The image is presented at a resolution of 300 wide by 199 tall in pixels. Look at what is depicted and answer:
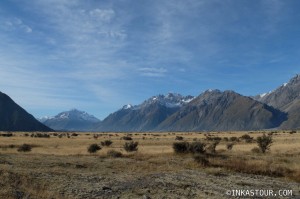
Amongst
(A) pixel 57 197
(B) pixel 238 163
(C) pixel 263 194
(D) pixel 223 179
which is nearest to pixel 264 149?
(B) pixel 238 163

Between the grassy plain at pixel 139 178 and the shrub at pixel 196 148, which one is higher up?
the shrub at pixel 196 148

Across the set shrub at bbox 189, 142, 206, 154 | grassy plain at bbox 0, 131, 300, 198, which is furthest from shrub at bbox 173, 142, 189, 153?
grassy plain at bbox 0, 131, 300, 198

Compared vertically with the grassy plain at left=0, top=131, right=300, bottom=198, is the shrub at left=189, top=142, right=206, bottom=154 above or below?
above

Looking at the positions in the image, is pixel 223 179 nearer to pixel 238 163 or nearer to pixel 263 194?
pixel 263 194

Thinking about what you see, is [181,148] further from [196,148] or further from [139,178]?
[139,178]

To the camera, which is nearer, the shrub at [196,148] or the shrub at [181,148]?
the shrub at [196,148]

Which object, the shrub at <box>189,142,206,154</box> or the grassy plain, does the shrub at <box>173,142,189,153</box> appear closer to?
the shrub at <box>189,142,206,154</box>

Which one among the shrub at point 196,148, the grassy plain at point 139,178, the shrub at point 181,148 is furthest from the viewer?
the shrub at point 181,148

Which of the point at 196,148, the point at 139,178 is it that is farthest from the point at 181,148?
the point at 139,178

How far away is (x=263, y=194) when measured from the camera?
2233 centimetres

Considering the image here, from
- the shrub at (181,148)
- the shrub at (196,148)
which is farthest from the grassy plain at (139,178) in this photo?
the shrub at (181,148)

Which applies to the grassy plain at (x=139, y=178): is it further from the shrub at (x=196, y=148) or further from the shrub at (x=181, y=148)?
the shrub at (x=181, y=148)

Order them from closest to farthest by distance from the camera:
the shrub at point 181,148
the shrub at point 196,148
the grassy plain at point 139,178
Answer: the grassy plain at point 139,178 → the shrub at point 196,148 → the shrub at point 181,148

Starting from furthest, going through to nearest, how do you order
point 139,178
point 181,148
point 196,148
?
point 181,148 → point 196,148 → point 139,178
